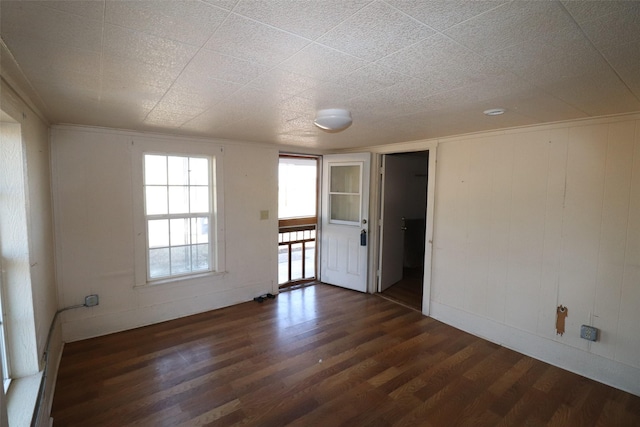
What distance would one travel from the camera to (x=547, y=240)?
2.90 metres

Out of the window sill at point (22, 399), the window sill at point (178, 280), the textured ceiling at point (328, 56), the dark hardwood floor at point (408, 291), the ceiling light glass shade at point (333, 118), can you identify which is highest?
the textured ceiling at point (328, 56)

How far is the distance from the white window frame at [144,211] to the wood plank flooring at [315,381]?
0.57m

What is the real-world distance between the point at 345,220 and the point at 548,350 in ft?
9.46

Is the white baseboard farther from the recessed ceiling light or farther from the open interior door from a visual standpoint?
the recessed ceiling light

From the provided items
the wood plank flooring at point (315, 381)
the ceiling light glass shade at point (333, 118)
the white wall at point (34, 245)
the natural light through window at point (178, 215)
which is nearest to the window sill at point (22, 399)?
the white wall at point (34, 245)

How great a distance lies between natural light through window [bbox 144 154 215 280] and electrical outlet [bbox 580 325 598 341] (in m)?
3.89

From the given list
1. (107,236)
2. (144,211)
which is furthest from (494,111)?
(107,236)

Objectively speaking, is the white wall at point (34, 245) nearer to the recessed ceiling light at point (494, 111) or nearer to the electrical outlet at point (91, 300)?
the electrical outlet at point (91, 300)

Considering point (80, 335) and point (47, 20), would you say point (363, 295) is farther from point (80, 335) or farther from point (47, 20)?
point (47, 20)

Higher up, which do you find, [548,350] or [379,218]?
[379,218]

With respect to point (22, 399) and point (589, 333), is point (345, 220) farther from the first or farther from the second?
point (22, 399)

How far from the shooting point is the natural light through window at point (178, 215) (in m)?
3.58

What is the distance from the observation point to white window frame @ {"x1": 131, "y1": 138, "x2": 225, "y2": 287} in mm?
3422

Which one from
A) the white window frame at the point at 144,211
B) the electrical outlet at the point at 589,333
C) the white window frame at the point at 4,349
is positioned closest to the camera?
the white window frame at the point at 4,349
